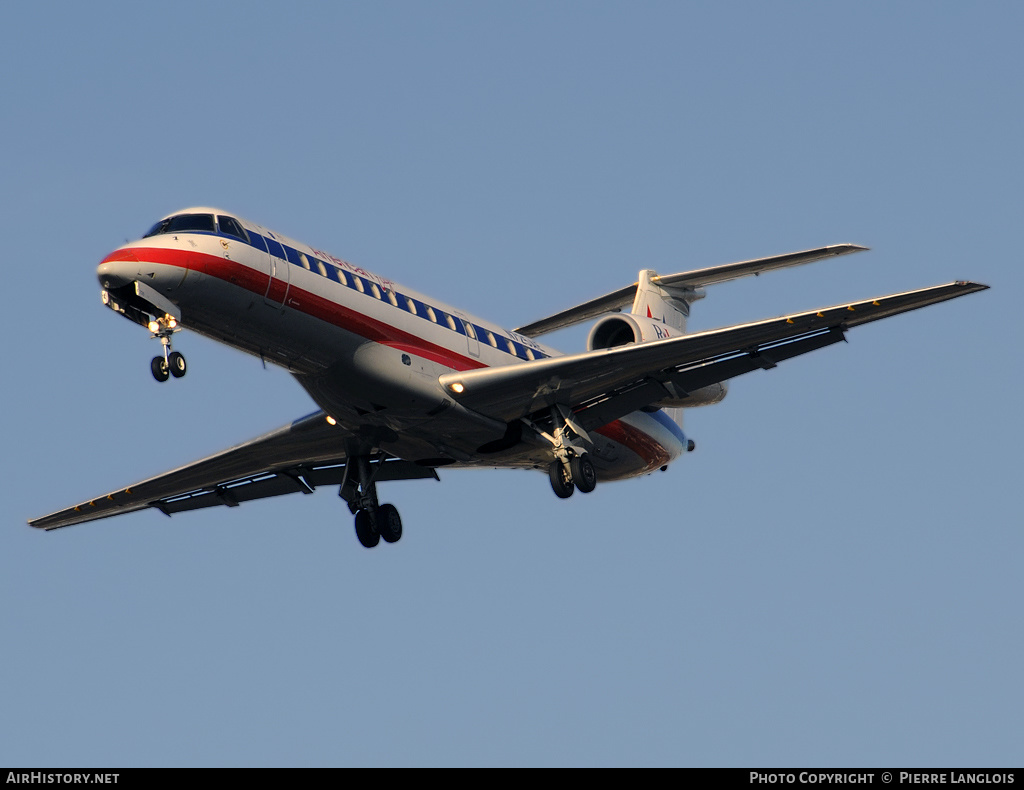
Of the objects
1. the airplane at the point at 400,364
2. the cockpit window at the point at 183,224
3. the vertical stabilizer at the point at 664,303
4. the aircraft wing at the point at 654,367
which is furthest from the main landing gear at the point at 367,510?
the cockpit window at the point at 183,224

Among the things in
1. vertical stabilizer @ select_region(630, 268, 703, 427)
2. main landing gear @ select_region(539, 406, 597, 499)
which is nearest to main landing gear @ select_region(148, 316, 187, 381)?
main landing gear @ select_region(539, 406, 597, 499)

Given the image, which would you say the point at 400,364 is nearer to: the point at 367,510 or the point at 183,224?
the point at 183,224

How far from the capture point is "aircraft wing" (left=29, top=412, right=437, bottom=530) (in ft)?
105

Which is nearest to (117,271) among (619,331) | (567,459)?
(567,459)

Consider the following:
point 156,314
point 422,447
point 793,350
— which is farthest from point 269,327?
point 793,350

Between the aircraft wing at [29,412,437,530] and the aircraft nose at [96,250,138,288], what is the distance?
237 inches

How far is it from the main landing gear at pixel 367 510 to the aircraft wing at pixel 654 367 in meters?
3.82

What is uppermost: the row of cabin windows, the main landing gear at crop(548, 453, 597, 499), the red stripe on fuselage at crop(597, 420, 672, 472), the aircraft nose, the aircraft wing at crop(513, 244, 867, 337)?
the aircraft wing at crop(513, 244, 867, 337)

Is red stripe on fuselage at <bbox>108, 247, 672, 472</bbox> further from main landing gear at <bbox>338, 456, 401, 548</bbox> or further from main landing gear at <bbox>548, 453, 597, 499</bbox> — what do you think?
main landing gear at <bbox>338, 456, 401, 548</bbox>

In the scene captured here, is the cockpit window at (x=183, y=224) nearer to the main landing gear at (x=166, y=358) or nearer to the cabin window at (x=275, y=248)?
the cabin window at (x=275, y=248)

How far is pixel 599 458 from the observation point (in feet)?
108
